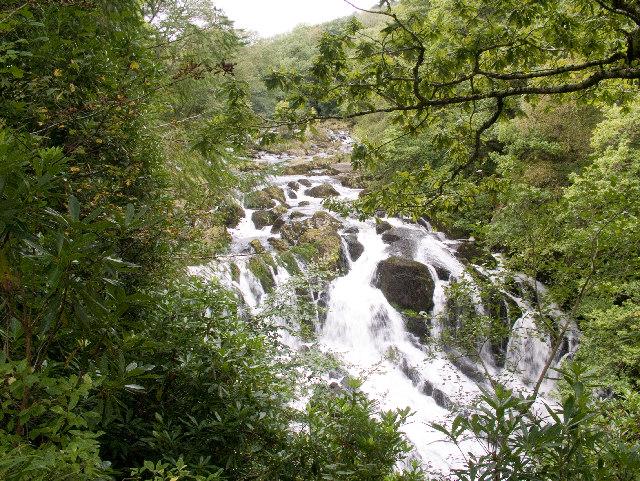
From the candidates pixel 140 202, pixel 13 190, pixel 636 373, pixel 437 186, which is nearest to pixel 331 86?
pixel 437 186

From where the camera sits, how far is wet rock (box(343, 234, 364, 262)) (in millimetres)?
12847

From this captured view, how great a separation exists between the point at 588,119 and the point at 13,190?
1617 cm

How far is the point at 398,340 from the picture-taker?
36.0 ft

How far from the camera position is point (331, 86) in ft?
12.6

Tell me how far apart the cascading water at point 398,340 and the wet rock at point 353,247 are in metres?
0.08

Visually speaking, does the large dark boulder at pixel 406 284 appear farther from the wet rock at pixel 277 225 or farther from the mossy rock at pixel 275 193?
the mossy rock at pixel 275 193

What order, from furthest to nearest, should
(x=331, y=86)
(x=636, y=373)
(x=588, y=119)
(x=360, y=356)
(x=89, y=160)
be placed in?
(x=588, y=119) < (x=360, y=356) < (x=636, y=373) < (x=331, y=86) < (x=89, y=160)

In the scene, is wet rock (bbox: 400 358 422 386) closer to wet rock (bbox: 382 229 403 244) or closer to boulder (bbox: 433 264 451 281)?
boulder (bbox: 433 264 451 281)

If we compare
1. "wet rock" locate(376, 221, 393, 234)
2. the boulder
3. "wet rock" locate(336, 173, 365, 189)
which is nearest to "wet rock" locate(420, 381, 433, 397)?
the boulder

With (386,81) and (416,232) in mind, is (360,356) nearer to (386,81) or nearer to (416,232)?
(416,232)

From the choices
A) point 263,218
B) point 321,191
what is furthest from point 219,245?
point 321,191

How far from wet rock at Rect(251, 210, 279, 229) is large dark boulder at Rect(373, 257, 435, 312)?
4.29m

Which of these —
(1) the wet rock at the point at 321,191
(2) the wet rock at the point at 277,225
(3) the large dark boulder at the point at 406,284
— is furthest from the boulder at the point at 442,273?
(1) the wet rock at the point at 321,191

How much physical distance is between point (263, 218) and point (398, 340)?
6.33m
